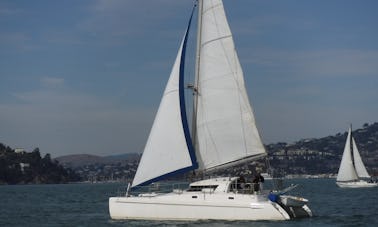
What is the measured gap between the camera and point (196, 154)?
3144 cm

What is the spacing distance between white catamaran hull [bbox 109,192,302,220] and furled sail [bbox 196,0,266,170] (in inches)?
75.0

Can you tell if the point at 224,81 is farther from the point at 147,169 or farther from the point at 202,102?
the point at 147,169

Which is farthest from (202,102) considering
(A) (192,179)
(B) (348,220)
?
(B) (348,220)

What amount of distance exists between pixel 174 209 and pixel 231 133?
398 cm

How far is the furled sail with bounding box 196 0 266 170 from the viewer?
31.1 metres

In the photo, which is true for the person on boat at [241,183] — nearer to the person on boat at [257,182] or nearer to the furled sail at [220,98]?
the person on boat at [257,182]

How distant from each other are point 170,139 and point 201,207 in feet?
11.3

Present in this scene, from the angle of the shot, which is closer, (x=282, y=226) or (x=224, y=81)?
(x=282, y=226)

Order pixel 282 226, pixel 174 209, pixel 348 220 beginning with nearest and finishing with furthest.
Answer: pixel 282 226
pixel 174 209
pixel 348 220

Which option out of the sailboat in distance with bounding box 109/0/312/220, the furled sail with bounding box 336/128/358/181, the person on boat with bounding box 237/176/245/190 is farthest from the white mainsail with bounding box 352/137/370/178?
the person on boat with bounding box 237/176/245/190

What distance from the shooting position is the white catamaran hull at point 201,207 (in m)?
29.5

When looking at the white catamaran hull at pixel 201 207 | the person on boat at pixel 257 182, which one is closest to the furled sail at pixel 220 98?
the person on boat at pixel 257 182

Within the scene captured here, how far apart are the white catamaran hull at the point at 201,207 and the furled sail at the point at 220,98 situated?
75.0 inches

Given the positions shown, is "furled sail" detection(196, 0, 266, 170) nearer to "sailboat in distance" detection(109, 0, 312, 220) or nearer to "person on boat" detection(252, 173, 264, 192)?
"sailboat in distance" detection(109, 0, 312, 220)
